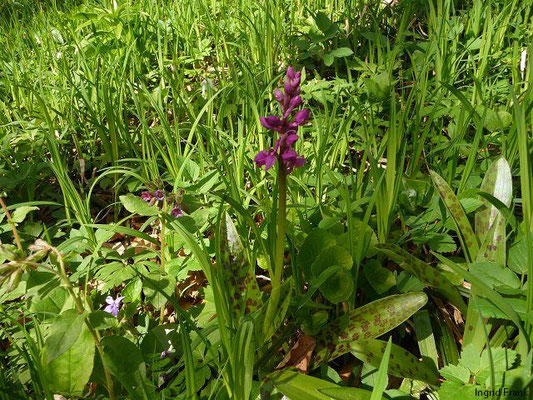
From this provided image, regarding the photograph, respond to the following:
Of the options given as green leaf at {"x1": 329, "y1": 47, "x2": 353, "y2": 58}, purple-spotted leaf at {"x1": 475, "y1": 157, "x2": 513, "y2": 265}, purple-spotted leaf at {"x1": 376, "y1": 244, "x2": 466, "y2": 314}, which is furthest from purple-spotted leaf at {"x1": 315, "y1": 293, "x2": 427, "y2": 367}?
green leaf at {"x1": 329, "y1": 47, "x2": 353, "y2": 58}

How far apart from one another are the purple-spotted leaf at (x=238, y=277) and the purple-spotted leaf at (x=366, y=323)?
0.66ft

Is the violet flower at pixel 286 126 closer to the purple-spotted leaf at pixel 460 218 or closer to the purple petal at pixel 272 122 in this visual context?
the purple petal at pixel 272 122

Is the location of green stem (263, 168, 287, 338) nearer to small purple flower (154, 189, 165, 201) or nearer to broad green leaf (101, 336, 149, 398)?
broad green leaf (101, 336, 149, 398)

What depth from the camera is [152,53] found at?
2.89 meters

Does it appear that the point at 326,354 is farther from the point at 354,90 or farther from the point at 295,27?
the point at 295,27

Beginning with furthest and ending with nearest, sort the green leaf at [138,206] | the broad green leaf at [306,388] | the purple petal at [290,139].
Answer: the green leaf at [138,206], the broad green leaf at [306,388], the purple petal at [290,139]

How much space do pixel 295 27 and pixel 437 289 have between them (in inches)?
81.2

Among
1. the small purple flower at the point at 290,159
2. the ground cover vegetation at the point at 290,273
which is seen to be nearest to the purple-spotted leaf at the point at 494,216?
the ground cover vegetation at the point at 290,273

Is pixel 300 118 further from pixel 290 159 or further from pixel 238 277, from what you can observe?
pixel 238 277

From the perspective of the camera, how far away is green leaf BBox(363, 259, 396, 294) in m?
1.28

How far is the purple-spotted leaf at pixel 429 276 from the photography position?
1238 mm

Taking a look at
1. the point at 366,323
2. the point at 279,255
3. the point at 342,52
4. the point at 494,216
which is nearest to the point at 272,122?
the point at 279,255

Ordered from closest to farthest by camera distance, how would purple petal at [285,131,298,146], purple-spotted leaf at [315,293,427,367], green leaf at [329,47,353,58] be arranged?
purple petal at [285,131,298,146] < purple-spotted leaf at [315,293,427,367] < green leaf at [329,47,353,58]

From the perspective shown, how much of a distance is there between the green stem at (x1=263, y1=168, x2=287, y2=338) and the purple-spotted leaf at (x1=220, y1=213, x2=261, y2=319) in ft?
0.31
